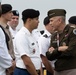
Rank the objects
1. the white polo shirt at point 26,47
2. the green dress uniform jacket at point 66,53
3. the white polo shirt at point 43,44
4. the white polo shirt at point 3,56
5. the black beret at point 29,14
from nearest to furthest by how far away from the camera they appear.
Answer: the white polo shirt at point 3,56 < the green dress uniform jacket at point 66,53 < the white polo shirt at point 26,47 < the black beret at point 29,14 < the white polo shirt at point 43,44

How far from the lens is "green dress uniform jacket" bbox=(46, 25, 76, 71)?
→ 575cm

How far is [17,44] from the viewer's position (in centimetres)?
595

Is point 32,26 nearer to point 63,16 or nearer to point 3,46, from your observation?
point 63,16

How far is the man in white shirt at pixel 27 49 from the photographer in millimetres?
5902

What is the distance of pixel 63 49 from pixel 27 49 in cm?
59

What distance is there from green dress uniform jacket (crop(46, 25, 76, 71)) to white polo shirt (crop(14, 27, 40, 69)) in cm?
25

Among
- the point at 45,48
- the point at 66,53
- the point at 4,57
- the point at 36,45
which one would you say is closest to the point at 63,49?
the point at 66,53

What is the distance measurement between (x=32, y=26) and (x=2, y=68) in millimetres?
1467

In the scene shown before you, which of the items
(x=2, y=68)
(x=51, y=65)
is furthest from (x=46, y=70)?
(x=2, y=68)

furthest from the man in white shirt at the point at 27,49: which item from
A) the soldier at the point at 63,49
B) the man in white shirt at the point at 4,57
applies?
the man in white shirt at the point at 4,57

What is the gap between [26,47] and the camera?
591 centimetres

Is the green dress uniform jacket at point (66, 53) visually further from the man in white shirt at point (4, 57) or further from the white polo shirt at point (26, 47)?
the man in white shirt at point (4, 57)

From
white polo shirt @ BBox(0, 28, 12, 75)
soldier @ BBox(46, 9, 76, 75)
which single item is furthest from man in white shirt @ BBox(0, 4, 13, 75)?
soldier @ BBox(46, 9, 76, 75)

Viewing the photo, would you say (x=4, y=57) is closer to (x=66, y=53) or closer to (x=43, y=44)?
(x=66, y=53)
